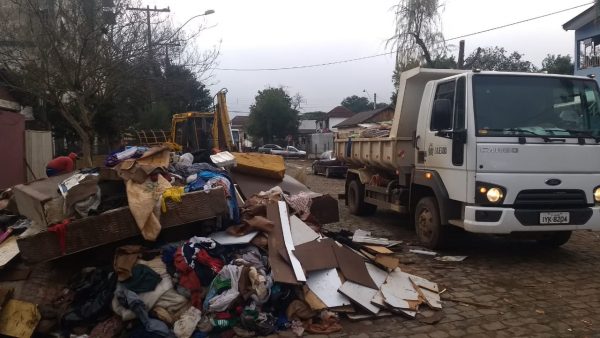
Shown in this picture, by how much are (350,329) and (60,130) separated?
19.9 m

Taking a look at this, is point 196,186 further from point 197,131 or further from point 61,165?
point 197,131

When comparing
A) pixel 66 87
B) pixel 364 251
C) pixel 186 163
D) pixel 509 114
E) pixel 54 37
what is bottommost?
pixel 364 251

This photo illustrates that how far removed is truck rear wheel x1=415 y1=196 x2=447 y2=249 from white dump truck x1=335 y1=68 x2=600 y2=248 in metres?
0.02

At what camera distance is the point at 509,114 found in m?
6.42

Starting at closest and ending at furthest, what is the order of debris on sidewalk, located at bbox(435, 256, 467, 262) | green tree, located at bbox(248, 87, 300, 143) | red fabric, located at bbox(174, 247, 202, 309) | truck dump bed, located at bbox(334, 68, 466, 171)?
1. red fabric, located at bbox(174, 247, 202, 309)
2. debris on sidewalk, located at bbox(435, 256, 467, 262)
3. truck dump bed, located at bbox(334, 68, 466, 171)
4. green tree, located at bbox(248, 87, 300, 143)

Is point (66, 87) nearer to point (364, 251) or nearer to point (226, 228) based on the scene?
point (226, 228)

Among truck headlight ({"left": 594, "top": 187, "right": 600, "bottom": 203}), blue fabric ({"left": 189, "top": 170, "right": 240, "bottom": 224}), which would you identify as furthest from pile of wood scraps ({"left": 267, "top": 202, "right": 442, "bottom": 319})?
truck headlight ({"left": 594, "top": 187, "right": 600, "bottom": 203})

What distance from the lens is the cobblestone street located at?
4602 mm

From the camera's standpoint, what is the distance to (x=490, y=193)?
20.2 feet

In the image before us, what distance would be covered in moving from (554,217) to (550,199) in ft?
0.74

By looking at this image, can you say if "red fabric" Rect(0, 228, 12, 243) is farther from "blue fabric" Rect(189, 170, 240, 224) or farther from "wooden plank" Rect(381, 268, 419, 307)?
"wooden plank" Rect(381, 268, 419, 307)

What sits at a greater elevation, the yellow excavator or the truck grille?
the yellow excavator

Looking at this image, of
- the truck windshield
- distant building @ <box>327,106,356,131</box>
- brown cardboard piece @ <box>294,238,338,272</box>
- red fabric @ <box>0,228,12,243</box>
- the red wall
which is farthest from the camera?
distant building @ <box>327,106,356,131</box>

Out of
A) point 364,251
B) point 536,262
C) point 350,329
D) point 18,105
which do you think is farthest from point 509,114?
point 18,105
